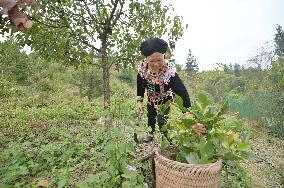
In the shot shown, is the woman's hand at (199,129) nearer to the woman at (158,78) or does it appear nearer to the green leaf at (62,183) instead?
the woman at (158,78)

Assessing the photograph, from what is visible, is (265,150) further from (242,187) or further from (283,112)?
(242,187)

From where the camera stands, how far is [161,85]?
3.58 meters

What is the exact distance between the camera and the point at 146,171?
328cm

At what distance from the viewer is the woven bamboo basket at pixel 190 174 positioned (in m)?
2.20

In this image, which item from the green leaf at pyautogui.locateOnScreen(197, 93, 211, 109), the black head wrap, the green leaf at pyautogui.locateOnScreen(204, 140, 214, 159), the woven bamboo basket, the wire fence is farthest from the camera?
the wire fence

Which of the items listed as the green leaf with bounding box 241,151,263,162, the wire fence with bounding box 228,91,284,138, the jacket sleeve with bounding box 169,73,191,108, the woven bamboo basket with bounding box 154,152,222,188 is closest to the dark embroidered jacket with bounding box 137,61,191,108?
the jacket sleeve with bounding box 169,73,191,108

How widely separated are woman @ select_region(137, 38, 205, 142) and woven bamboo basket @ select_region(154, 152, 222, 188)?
2.95 ft

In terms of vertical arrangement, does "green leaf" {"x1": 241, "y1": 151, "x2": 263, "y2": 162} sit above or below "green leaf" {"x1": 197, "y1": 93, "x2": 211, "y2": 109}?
below

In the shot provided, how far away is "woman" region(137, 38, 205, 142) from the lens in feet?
10.8

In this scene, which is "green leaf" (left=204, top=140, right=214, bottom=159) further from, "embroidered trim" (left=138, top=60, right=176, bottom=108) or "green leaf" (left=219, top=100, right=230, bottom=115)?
"embroidered trim" (left=138, top=60, right=176, bottom=108)

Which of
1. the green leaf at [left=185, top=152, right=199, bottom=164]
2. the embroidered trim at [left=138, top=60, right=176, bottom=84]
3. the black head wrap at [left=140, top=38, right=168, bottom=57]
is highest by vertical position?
the black head wrap at [left=140, top=38, right=168, bottom=57]

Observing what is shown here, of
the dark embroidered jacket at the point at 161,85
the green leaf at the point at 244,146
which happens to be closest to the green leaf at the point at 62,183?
the dark embroidered jacket at the point at 161,85


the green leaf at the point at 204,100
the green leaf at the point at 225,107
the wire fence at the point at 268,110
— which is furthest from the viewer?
the wire fence at the point at 268,110

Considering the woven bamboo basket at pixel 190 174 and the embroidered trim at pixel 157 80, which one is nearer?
the woven bamboo basket at pixel 190 174
